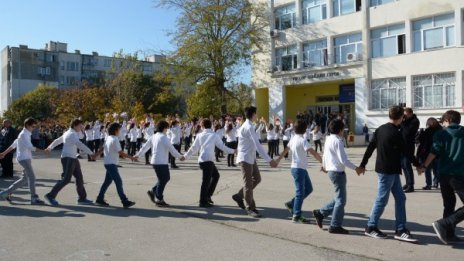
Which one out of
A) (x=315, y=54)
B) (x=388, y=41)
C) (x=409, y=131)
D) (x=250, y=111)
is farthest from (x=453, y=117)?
(x=315, y=54)

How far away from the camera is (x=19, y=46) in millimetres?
88750

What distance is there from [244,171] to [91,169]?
34.6 feet

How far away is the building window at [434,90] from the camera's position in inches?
1129

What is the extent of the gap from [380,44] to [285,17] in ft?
32.2

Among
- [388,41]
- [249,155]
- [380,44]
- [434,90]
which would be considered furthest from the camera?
[380,44]

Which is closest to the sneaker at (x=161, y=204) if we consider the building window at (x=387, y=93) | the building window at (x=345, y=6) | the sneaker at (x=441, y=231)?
the sneaker at (x=441, y=231)

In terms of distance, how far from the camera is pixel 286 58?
39469 millimetres

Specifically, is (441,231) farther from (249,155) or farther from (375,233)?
(249,155)

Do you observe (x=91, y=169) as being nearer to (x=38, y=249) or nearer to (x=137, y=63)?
(x=38, y=249)

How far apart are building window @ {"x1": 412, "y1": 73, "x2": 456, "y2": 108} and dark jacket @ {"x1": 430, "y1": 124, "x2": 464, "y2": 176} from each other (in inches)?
960

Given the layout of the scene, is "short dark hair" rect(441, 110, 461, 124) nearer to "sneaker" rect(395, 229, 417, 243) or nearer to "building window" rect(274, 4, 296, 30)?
"sneaker" rect(395, 229, 417, 243)

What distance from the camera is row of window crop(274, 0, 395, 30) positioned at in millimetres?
34062

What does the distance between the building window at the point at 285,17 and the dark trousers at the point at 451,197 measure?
3325cm

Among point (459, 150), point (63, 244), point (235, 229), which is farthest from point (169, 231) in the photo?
point (459, 150)
